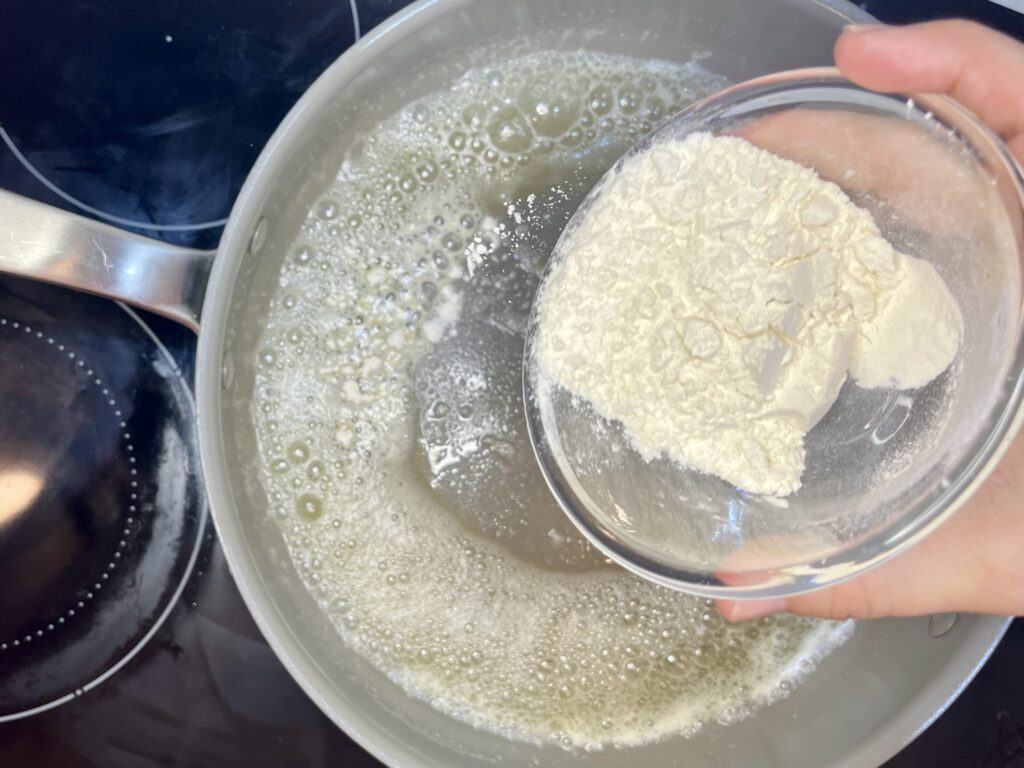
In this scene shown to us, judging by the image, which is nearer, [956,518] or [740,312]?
[740,312]

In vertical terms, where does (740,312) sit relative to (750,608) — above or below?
above

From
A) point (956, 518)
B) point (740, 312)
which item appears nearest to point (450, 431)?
point (740, 312)

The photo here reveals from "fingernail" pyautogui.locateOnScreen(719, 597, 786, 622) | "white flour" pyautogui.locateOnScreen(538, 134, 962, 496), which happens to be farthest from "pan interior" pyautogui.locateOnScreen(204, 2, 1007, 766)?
"white flour" pyautogui.locateOnScreen(538, 134, 962, 496)

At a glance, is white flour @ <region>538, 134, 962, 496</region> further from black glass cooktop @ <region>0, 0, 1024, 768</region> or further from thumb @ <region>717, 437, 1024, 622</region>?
black glass cooktop @ <region>0, 0, 1024, 768</region>

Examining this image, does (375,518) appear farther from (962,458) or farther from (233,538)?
(962,458)

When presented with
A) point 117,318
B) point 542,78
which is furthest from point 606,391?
point 117,318

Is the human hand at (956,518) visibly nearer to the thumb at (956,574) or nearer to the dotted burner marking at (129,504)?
the thumb at (956,574)

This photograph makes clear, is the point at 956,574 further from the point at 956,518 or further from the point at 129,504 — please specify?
the point at 129,504

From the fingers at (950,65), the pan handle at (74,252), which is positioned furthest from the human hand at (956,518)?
the pan handle at (74,252)
